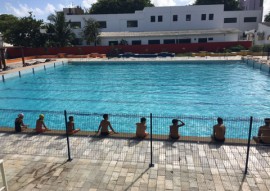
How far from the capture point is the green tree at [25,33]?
137ft

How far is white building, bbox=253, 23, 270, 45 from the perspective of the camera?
141 feet

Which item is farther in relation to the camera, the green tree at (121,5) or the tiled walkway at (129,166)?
the green tree at (121,5)

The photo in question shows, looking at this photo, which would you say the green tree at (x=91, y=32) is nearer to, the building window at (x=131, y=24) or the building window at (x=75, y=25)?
the building window at (x=75, y=25)

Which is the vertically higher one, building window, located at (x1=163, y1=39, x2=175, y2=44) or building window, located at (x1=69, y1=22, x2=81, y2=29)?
building window, located at (x1=69, y1=22, x2=81, y2=29)

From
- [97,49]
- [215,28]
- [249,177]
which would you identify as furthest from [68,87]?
[215,28]

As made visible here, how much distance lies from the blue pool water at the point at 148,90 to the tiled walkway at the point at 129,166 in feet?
22.0

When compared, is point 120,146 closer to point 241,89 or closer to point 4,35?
point 241,89

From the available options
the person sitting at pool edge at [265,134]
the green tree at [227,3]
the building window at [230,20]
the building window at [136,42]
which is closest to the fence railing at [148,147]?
the person sitting at pool edge at [265,134]

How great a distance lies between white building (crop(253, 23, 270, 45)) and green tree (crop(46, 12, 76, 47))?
117ft

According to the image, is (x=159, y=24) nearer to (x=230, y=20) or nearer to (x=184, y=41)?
(x=184, y=41)

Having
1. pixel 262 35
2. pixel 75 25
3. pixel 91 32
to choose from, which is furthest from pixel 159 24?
pixel 262 35

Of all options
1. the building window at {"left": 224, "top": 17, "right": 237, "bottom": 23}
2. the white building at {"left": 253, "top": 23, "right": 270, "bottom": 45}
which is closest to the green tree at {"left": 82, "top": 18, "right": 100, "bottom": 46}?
the building window at {"left": 224, "top": 17, "right": 237, "bottom": 23}

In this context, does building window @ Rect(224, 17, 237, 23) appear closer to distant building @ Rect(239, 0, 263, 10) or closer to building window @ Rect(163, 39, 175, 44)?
building window @ Rect(163, 39, 175, 44)

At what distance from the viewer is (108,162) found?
738 cm
